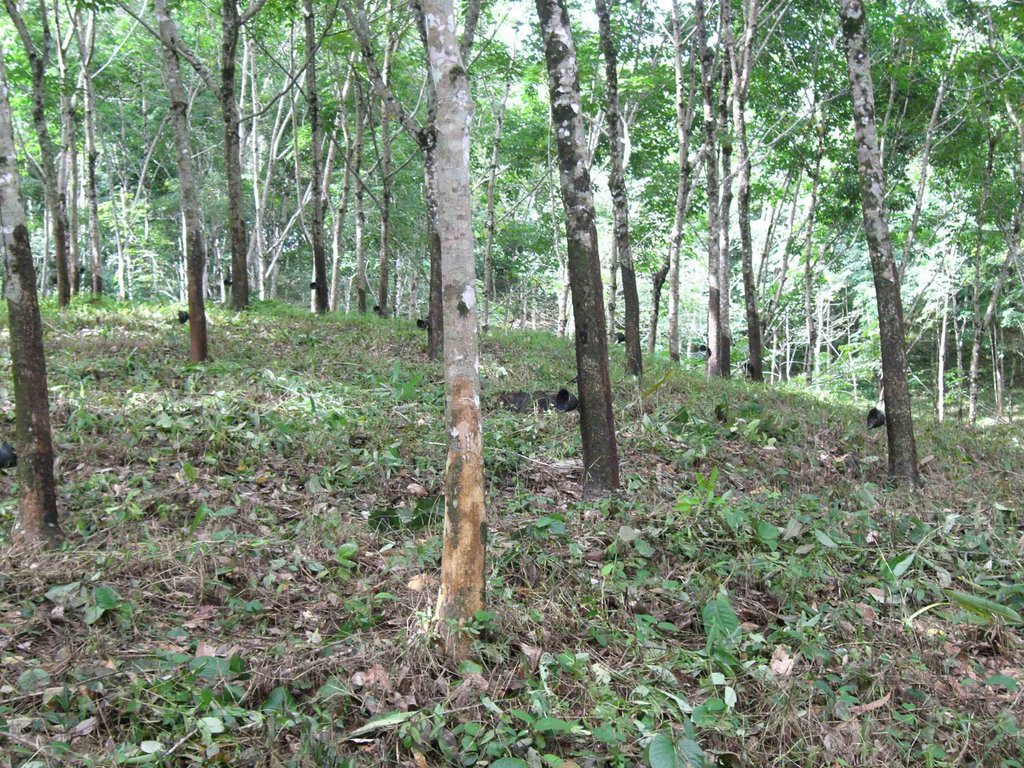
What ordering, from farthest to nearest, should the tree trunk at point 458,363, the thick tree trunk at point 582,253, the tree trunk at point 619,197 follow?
the tree trunk at point 619,197, the thick tree trunk at point 582,253, the tree trunk at point 458,363

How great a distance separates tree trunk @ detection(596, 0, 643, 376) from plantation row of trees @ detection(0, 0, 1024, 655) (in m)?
0.05

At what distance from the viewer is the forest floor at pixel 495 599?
3.31 meters

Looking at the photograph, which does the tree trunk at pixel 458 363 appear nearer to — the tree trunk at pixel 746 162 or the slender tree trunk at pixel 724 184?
the slender tree trunk at pixel 724 184

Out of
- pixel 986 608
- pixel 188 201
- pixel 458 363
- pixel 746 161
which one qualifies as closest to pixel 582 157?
pixel 458 363

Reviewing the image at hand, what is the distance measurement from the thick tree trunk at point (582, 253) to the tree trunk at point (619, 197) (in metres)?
4.41

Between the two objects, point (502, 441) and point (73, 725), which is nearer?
point (73, 725)

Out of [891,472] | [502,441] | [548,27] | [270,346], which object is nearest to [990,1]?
[891,472]

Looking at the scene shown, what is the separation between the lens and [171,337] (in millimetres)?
10312

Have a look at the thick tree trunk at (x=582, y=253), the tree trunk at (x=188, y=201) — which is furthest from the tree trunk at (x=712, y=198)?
the tree trunk at (x=188, y=201)

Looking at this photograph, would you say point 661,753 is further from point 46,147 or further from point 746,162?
point 46,147

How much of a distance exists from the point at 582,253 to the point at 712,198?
899cm

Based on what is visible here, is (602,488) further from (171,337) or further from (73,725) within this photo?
(171,337)

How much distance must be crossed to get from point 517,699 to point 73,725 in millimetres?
1961

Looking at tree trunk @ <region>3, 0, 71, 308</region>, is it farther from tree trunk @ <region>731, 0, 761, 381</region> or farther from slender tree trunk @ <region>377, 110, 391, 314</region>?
tree trunk @ <region>731, 0, 761, 381</region>
